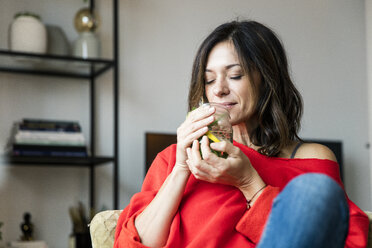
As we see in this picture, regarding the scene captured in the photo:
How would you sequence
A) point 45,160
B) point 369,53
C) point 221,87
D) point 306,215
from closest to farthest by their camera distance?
point 306,215 < point 221,87 < point 45,160 < point 369,53

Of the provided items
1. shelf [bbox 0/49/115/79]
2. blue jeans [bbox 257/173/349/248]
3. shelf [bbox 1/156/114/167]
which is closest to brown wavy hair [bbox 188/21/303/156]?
blue jeans [bbox 257/173/349/248]

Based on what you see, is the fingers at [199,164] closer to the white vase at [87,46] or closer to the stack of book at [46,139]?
the stack of book at [46,139]

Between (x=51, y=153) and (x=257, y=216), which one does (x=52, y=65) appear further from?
(x=257, y=216)

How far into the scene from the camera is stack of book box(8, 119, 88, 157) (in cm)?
261

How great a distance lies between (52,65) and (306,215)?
246cm

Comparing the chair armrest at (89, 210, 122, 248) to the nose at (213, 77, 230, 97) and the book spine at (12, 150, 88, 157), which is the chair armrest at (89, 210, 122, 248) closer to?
the nose at (213, 77, 230, 97)

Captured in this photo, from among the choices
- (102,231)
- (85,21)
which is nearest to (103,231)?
(102,231)

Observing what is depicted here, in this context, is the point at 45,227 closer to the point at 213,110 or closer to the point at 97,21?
the point at 97,21

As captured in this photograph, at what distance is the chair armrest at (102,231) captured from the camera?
3.86ft

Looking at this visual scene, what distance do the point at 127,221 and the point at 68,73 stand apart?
1.96m

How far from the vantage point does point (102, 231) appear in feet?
3.90

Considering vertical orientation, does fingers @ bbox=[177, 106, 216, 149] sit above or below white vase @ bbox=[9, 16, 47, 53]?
below

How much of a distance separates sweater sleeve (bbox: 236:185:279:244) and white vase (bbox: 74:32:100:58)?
76.6 inches

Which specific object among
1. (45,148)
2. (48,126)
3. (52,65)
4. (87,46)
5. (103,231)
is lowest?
(103,231)
